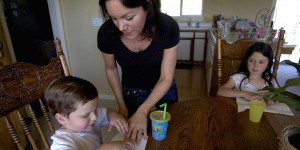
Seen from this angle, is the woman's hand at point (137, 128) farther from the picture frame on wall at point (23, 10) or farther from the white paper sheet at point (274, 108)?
the picture frame on wall at point (23, 10)

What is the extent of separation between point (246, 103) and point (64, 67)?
40.9 inches

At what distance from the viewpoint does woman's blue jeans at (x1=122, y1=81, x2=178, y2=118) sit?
3.96 ft

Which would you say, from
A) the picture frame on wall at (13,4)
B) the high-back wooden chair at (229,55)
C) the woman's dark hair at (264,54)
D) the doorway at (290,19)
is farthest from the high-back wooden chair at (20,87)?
the doorway at (290,19)

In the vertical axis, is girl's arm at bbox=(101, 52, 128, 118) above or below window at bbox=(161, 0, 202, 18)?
below

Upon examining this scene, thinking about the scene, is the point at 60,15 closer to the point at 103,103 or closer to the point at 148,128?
the point at 103,103

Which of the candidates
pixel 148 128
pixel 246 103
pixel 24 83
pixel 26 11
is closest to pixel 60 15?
pixel 26 11

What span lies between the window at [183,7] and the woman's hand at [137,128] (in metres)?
4.45

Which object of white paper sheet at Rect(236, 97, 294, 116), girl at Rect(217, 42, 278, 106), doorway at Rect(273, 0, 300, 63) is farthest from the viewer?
doorway at Rect(273, 0, 300, 63)

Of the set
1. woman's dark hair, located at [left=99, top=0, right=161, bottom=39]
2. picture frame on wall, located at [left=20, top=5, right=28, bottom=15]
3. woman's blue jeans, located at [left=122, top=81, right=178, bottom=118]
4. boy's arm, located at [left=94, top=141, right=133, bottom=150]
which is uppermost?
picture frame on wall, located at [left=20, top=5, right=28, bottom=15]

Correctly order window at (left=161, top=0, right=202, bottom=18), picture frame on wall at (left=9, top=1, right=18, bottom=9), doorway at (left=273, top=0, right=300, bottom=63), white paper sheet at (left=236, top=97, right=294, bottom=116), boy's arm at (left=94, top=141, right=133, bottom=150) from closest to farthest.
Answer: boy's arm at (left=94, top=141, right=133, bottom=150) < white paper sheet at (left=236, top=97, right=294, bottom=116) < picture frame on wall at (left=9, top=1, right=18, bottom=9) < window at (left=161, top=0, right=202, bottom=18) < doorway at (left=273, top=0, right=300, bottom=63)

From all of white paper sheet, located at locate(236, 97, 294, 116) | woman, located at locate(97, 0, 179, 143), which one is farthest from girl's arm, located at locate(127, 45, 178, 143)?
white paper sheet, located at locate(236, 97, 294, 116)

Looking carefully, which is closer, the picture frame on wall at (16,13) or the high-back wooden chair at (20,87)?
the high-back wooden chair at (20,87)

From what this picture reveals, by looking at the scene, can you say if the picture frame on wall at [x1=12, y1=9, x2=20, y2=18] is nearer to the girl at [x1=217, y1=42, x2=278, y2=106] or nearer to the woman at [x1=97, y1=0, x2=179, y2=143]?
the woman at [x1=97, y1=0, x2=179, y2=143]

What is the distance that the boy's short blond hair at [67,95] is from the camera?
0.77 metres
